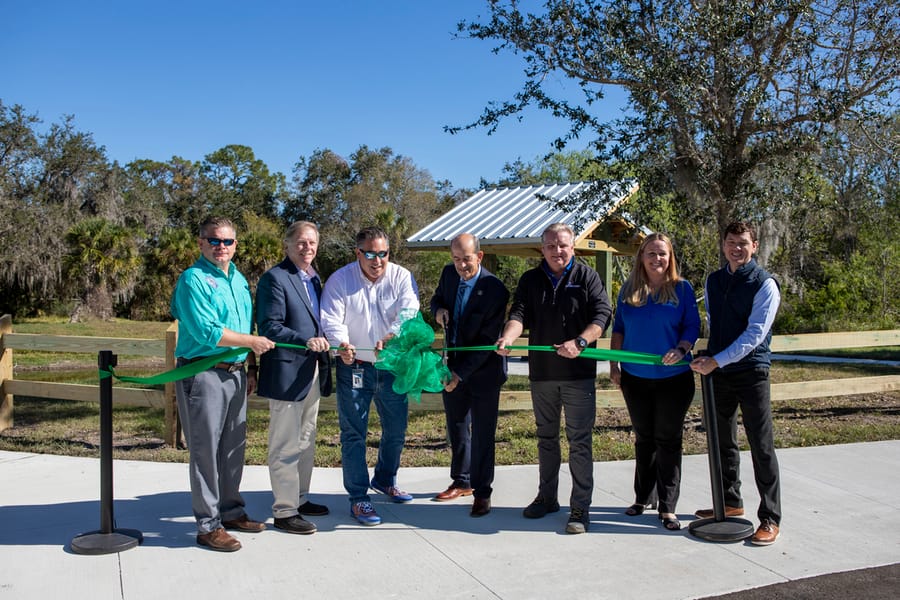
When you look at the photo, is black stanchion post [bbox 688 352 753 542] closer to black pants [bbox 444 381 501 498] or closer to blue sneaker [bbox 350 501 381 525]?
black pants [bbox 444 381 501 498]

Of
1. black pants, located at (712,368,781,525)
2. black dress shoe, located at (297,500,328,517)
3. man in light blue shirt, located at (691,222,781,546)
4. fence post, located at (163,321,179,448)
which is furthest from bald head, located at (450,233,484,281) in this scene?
fence post, located at (163,321,179,448)

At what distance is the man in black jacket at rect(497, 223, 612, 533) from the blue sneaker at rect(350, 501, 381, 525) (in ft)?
3.26

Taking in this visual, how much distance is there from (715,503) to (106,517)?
11.9 feet

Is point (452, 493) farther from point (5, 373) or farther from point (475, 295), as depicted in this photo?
point (5, 373)

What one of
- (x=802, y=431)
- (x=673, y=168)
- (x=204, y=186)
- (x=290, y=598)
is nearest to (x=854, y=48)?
(x=673, y=168)

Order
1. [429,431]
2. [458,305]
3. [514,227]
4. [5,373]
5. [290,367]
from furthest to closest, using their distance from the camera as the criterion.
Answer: [514,227], [429,431], [5,373], [458,305], [290,367]

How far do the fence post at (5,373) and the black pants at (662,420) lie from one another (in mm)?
6417

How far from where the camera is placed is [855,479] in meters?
5.76

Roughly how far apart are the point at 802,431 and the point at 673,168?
9.93 ft

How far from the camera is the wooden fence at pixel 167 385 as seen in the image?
710 centimetres

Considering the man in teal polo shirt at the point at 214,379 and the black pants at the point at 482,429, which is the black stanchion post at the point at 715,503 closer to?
the black pants at the point at 482,429

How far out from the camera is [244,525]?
14.9ft

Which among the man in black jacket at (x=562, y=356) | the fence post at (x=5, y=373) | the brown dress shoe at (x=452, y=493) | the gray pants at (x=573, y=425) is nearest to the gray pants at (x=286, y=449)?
the brown dress shoe at (x=452, y=493)

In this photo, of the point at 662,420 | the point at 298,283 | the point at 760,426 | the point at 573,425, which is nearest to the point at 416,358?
the point at 298,283
